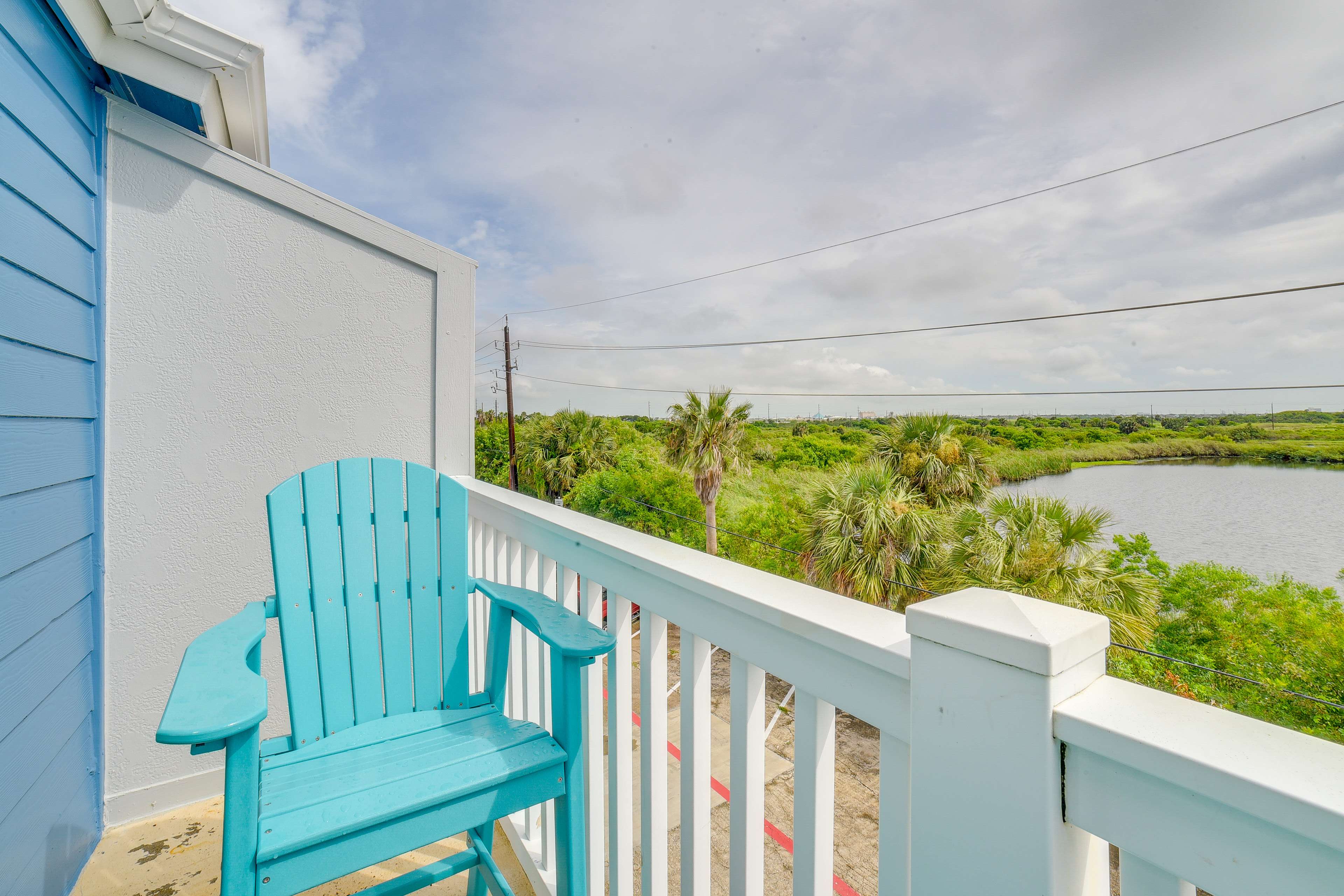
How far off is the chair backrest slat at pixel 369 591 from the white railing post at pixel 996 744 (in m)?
1.22

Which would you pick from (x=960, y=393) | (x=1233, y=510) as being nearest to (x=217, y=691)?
(x=1233, y=510)

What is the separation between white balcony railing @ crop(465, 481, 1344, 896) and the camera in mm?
389

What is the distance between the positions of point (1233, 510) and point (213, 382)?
29627mm

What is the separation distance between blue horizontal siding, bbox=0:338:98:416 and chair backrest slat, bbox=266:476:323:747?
Result: 529 mm

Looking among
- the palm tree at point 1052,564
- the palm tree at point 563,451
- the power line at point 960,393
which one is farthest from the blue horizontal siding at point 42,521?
the palm tree at point 563,451

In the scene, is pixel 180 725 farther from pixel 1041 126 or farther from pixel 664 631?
pixel 1041 126

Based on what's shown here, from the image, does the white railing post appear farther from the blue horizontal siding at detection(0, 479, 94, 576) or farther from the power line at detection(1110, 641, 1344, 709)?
the blue horizontal siding at detection(0, 479, 94, 576)

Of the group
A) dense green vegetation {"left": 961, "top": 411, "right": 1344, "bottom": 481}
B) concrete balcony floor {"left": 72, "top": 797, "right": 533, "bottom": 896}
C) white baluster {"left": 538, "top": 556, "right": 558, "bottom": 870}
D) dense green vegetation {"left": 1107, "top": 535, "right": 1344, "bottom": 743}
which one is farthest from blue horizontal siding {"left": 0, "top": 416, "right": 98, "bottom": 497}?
dense green vegetation {"left": 961, "top": 411, "right": 1344, "bottom": 481}

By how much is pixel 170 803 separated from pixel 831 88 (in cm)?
4122

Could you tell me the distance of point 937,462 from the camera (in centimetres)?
1936

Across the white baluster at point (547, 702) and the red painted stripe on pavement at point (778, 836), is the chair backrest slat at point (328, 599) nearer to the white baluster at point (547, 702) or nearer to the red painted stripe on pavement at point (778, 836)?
the white baluster at point (547, 702)

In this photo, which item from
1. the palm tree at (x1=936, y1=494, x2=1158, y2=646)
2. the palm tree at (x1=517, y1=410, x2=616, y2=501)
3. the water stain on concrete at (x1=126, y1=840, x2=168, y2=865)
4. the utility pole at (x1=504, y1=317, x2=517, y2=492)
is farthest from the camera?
the palm tree at (x1=517, y1=410, x2=616, y2=501)

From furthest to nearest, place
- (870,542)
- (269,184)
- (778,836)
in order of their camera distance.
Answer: (870,542) → (778,836) → (269,184)

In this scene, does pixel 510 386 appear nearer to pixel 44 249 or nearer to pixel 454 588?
pixel 44 249
